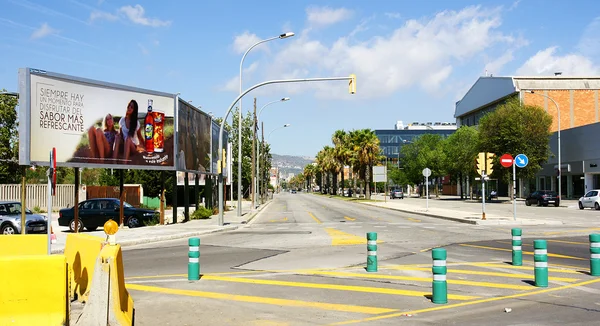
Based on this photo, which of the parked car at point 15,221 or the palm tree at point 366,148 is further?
the palm tree at point 366,148

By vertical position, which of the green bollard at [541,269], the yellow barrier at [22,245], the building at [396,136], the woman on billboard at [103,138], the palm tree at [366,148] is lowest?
the green bollard at [541,269]

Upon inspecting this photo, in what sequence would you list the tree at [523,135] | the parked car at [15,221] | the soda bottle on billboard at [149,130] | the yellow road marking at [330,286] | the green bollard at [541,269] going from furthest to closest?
the tree at [523,135]
the soda bottle on billboard at [149,130]
the parked car at [15,221]
the green bollard at [541,269]
the yellow road marking at [330,286]

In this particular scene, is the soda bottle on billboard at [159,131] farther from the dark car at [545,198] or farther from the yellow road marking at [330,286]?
the dark car at [545,198]

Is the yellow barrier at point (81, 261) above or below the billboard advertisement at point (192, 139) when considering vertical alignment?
below

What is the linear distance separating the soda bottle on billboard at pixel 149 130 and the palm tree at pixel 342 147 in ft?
186

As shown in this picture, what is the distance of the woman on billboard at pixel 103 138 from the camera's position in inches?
949

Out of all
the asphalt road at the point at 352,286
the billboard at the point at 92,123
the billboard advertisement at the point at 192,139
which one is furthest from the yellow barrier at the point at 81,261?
the billboard advertisement at the point at 192,139

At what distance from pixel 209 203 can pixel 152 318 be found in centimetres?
3428

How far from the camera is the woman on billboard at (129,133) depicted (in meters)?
25.4

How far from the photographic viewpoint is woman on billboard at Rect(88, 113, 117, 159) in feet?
79.0

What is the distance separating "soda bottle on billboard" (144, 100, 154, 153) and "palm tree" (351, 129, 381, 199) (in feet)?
163

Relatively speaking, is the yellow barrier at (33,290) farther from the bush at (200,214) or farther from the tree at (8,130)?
the tree at (8,130)

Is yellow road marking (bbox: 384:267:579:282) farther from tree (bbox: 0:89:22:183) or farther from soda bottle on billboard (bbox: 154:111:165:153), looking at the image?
tree (bbox: 0:89:22:183)

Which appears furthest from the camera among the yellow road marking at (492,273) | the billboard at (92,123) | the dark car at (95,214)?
the dark car at (95,214)
